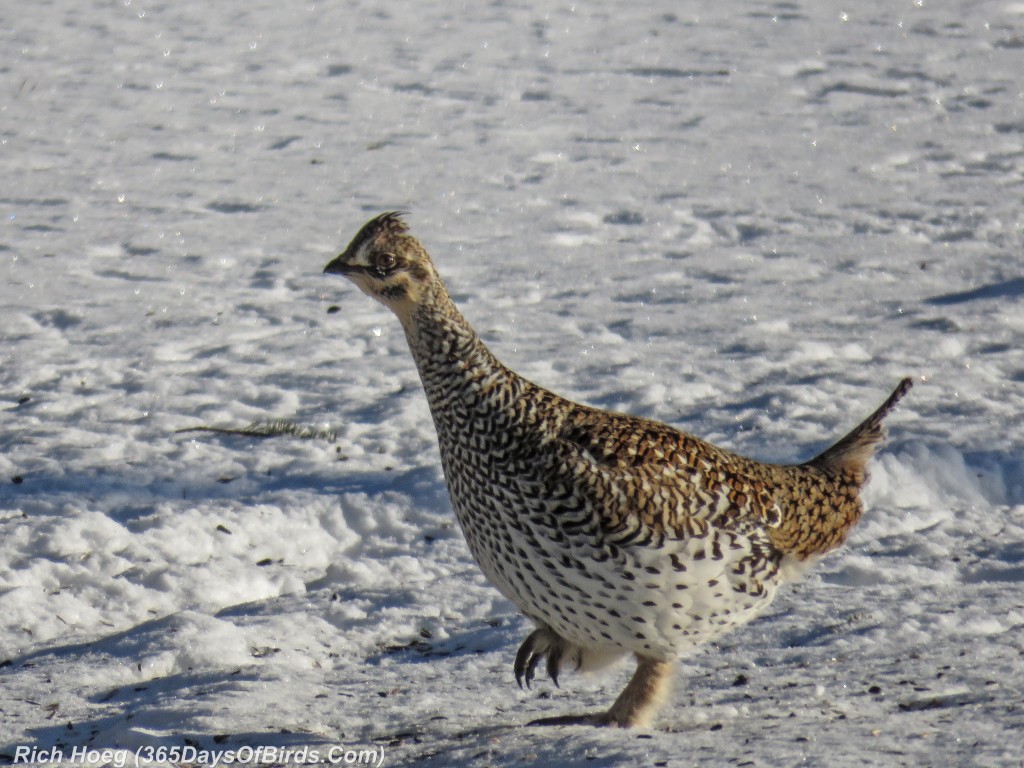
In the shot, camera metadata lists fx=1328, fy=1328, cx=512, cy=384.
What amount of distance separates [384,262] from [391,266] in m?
0.03

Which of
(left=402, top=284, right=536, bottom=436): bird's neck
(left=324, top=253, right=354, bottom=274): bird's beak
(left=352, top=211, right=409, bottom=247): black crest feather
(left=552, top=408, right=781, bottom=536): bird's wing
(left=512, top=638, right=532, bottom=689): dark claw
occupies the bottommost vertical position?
(left=512, top=638, right=532, bottom=689): dark claw

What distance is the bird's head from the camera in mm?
3980

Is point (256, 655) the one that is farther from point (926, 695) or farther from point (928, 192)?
point (928, 192)

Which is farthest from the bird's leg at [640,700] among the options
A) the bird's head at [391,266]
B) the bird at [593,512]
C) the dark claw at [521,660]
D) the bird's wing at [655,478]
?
the bird's head at [391,266]

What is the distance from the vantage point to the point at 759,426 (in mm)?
5879

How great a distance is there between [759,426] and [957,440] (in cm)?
83

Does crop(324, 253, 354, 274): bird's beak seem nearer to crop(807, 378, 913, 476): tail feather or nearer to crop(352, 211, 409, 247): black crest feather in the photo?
crop(352, 211, 409, 247): black crest feather

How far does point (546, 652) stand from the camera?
157 inches

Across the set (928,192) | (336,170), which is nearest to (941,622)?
(928,192)

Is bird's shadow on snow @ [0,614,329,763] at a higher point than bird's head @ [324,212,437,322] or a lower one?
lower

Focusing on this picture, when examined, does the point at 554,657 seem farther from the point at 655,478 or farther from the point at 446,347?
the point at 446,347

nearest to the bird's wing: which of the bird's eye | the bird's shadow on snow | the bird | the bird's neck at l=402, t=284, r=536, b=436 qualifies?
the bird

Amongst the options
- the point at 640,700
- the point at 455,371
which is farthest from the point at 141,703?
the point at 640,700

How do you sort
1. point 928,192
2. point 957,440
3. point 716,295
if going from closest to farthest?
point 957,440, point 716,295, point 928,192
